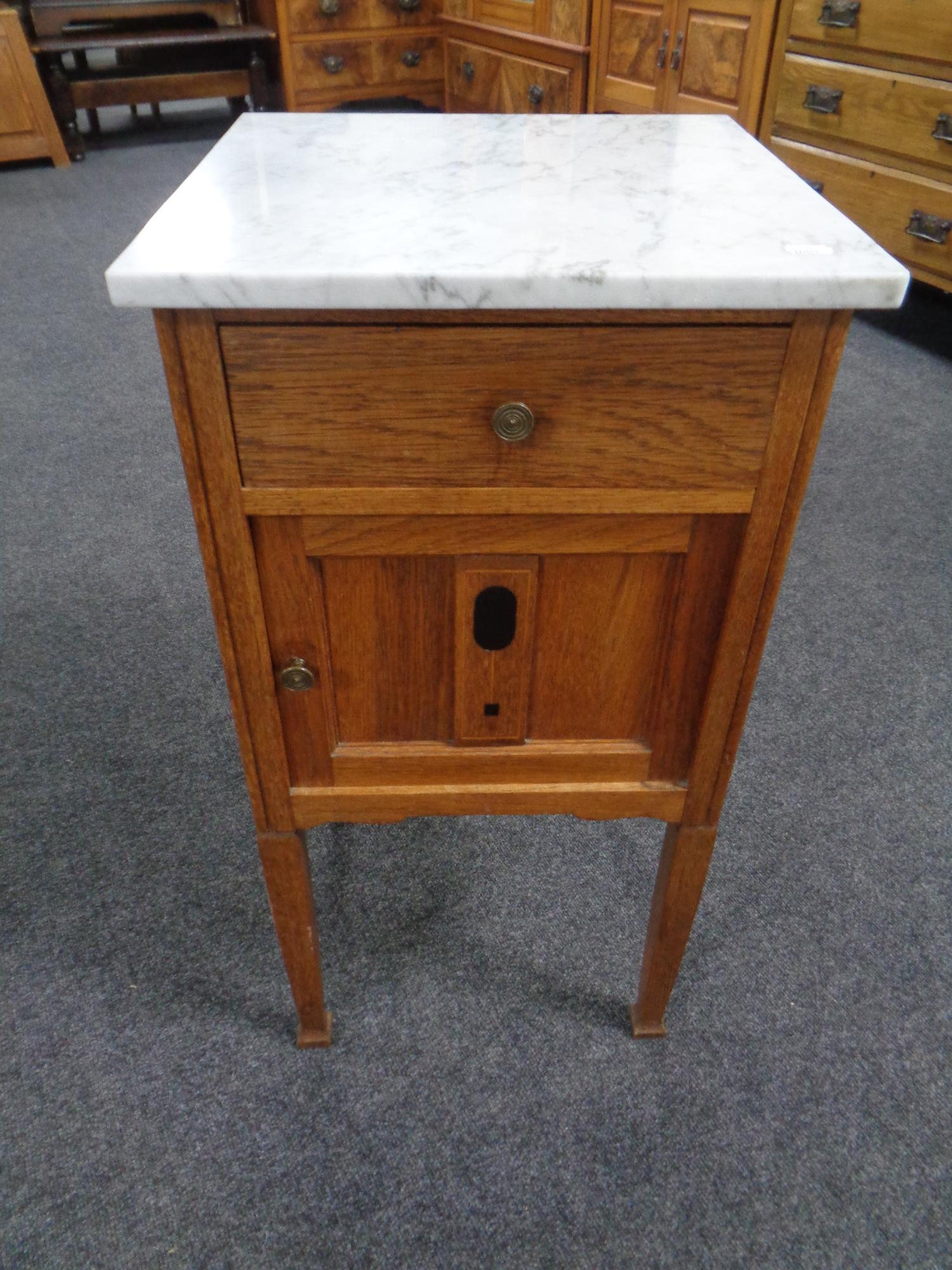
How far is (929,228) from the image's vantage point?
2.10m

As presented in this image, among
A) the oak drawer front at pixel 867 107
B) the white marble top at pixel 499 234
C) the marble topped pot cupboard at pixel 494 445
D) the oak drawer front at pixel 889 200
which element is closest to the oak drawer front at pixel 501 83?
the oak drawer front at pixel 867 107

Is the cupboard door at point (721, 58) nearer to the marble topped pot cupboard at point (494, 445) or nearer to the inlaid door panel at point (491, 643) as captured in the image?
the marble topped pot cupboard at point (494, 445)

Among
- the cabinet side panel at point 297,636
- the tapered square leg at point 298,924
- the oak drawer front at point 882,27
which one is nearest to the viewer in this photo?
the cabinet side panel at point 297,636

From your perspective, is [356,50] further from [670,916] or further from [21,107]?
[670,916]

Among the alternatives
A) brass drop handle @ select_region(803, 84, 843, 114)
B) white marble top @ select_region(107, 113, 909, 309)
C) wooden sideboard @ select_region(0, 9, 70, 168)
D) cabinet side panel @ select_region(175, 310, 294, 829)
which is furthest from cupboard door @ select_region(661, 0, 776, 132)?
wooden sideboard @ select_region(0, 9, 70, 168)

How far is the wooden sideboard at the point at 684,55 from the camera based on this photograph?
2254 millimetres

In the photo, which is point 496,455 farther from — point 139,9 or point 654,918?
point 139,9

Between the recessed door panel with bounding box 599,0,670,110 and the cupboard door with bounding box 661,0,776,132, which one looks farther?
the recessed door panel with bounding box 599,0,670,110

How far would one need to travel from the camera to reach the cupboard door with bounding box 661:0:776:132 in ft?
7.32

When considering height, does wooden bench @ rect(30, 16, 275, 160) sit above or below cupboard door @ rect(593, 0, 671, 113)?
below

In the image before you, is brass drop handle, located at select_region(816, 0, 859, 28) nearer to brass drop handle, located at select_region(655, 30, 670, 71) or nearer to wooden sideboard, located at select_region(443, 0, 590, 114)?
brass drop handle, located at select_region(655, 30, 670, 71)

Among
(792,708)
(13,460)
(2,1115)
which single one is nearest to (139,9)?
(13,460)

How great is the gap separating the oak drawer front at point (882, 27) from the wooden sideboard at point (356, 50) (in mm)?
1691

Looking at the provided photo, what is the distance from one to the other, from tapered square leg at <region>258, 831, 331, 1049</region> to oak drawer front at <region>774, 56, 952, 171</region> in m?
2.10
